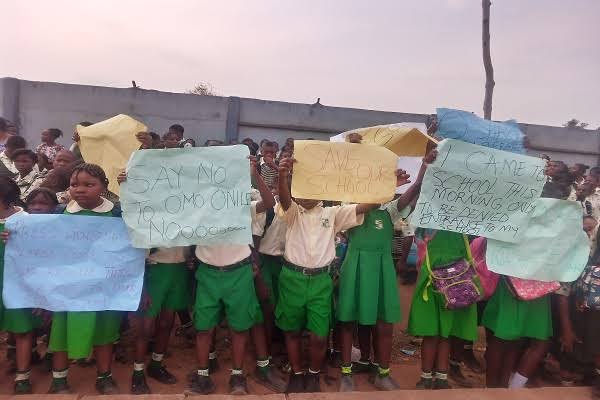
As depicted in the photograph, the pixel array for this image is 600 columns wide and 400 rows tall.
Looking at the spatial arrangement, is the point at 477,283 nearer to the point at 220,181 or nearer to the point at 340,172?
the point at 340,172

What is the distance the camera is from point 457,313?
3.56 metres

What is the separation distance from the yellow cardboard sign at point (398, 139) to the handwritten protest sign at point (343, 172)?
1.35 ft

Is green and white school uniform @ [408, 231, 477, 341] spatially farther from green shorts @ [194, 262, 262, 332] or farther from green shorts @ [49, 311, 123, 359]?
green shorts @ [49, 311, 123, 359]

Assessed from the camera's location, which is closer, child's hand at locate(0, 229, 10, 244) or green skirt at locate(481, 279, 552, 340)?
child's hand at locate(0, 229, 10, 244)

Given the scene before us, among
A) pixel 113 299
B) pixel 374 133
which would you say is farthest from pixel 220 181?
pixel 374 133

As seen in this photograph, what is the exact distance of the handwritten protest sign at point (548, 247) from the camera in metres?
3.36

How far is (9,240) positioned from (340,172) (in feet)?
7.81

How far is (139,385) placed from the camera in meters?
3.52

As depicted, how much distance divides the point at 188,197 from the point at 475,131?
7.49ft

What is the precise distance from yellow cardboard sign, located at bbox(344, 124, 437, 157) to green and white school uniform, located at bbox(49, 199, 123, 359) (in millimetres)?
2176

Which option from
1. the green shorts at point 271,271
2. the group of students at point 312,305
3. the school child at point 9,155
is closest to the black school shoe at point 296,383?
the group of students at point 312,305

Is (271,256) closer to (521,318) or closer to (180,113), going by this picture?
(521,318)

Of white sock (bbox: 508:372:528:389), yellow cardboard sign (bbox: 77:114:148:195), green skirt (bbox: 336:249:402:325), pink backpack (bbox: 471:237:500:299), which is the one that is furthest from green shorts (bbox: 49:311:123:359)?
white sock (bbox: 508:372:528:389)

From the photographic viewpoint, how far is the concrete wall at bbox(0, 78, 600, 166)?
30.7ft
